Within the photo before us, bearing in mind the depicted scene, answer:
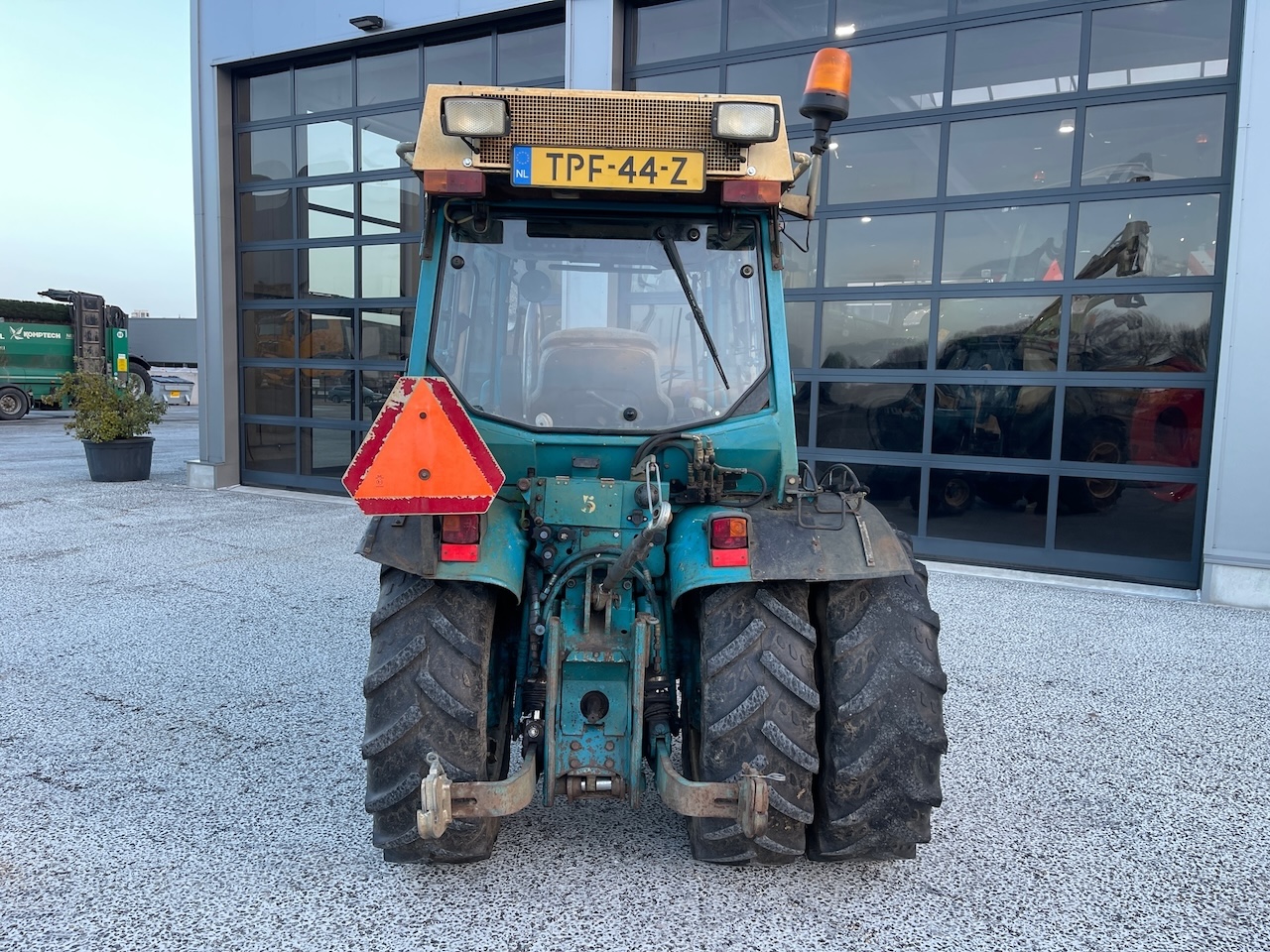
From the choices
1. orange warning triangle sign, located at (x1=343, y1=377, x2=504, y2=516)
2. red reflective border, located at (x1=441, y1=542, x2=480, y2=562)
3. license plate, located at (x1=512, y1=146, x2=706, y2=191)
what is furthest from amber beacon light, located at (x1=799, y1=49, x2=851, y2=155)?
red reflective border, located at (x1=441, y1=542, x2=480, y2=562)

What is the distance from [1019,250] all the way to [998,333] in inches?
28.0

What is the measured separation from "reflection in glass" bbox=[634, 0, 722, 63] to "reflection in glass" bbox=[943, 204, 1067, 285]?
114 inches

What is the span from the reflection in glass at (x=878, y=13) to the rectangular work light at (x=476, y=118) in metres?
6.27

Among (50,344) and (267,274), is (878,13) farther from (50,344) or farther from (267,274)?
(50,344)

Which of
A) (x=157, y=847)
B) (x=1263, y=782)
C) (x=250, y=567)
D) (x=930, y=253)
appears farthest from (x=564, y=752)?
(x=930, y=253)

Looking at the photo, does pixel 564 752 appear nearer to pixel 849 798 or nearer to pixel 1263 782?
pixel 849 798

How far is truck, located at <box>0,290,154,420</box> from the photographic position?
67.8ft

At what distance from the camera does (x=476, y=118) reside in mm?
2666

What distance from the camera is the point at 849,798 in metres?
2.59

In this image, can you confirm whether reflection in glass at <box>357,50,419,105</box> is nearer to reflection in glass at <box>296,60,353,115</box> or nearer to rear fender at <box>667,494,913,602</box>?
reflection in glass at <box>296,60,353,115</box>

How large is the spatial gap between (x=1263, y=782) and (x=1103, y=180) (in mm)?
5148

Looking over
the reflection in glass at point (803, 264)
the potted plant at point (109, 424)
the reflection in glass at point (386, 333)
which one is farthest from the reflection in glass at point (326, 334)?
the reflection in glass at point (803, 264)

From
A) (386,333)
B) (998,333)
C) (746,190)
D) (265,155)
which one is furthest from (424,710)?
(265,155)

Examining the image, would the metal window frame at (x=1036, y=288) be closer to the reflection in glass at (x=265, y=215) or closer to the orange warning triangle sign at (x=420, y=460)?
the reflection in glass at (x=265, y=215)
